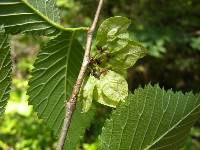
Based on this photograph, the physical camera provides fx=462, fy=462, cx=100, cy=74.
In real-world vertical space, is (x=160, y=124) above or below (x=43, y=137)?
above

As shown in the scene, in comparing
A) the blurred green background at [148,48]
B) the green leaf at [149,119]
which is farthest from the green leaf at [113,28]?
the blurred green background at [148,48]

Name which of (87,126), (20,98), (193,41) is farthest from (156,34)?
(87,126)

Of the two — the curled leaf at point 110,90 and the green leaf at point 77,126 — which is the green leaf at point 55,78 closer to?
the green leaf at point 77,126

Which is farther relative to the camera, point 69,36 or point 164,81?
point 164,81

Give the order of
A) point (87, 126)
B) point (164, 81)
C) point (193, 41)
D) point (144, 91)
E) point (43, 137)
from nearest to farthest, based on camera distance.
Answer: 1. point (144, 91)
2. point (87, 126)
3. point (43, 137)
4. point (193, 41)
5. point (164, 81)

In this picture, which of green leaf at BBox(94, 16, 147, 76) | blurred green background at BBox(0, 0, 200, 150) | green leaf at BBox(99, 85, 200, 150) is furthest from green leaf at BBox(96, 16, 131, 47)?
blurred green background at BBox(0, 0, 200, 150)

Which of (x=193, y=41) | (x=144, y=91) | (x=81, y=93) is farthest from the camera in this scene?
(x=193, y=41)

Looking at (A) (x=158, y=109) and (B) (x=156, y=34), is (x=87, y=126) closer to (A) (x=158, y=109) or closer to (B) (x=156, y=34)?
(A) (x=158, y=109)

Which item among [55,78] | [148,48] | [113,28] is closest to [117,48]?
[113,28]
